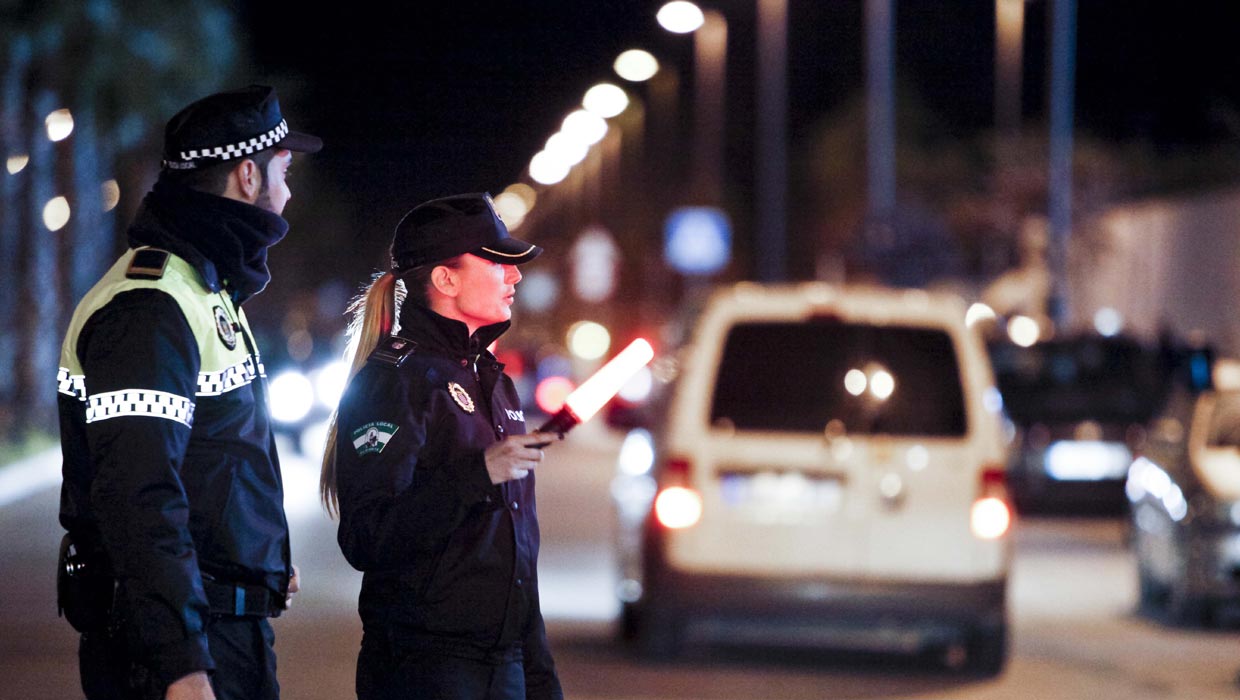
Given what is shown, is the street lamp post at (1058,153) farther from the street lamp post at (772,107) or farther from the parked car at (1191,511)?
the parked car at (1191,511)

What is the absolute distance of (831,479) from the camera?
10594 millimetres

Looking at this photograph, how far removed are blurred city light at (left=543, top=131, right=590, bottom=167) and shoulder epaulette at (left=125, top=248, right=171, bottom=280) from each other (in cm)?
4330

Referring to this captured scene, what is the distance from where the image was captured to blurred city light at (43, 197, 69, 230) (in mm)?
40131

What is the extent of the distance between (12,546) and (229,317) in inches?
547

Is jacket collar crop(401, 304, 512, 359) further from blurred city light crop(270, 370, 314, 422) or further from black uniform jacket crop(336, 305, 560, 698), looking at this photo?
blurred city light crop(270, 370, 314, 422)

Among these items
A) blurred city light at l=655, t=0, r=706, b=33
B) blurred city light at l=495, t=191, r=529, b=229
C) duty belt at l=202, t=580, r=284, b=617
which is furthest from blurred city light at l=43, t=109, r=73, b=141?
blurred city light at l=495, t=191, r=529, b=229

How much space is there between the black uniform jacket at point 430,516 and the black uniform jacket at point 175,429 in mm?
204

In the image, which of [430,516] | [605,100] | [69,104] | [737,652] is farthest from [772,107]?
[430,516]

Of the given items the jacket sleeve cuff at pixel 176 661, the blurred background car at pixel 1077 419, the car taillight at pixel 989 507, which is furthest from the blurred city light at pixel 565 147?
the jacket sleeve cuff at pixel 176 661

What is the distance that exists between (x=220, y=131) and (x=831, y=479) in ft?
20.8

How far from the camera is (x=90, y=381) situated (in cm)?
425

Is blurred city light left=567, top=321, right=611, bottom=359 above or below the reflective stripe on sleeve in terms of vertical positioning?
above

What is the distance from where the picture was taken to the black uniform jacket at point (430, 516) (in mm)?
4605

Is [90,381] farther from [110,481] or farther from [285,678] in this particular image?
[285,678]
